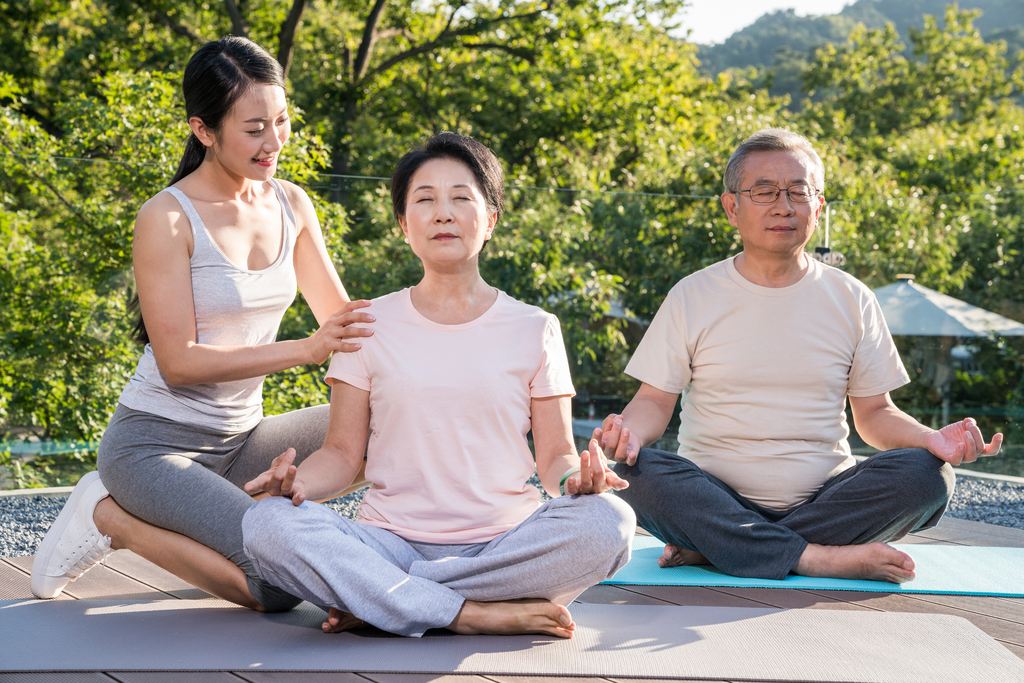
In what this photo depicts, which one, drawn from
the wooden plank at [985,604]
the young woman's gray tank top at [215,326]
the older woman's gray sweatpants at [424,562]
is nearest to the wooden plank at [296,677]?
the older woman's gray sweatpants at [424,562]

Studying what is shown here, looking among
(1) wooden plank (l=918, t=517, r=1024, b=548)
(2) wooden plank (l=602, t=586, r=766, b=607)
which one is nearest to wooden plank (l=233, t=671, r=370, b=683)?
(2) wooden plank (l=602, t=586, r=766, b=607)

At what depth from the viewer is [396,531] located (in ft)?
6.42

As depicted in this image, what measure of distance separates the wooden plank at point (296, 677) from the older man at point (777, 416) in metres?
0.93

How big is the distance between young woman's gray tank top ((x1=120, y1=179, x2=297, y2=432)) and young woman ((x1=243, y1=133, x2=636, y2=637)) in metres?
0.36

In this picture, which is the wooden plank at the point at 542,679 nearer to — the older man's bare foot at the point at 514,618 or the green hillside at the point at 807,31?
the older man's bare foot at the point at 514,618

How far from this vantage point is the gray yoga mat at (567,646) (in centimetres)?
165

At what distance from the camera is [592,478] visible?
179 cm

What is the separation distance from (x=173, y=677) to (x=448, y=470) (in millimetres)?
664

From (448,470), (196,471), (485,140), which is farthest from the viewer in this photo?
(485,140)

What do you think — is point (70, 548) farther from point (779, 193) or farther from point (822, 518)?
point (779, 193)

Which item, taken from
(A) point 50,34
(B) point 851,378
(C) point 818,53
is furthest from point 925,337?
(C) point 818,53

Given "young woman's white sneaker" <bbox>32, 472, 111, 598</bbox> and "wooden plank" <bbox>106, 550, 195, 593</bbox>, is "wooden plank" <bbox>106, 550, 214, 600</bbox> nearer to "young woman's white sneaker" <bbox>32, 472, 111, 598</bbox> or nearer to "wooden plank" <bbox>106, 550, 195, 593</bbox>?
"wooden plank" <bbox>106, 550, 195, 593</bbox>

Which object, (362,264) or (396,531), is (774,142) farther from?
(362,264)

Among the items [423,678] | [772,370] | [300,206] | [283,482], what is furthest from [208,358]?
[772,370]
